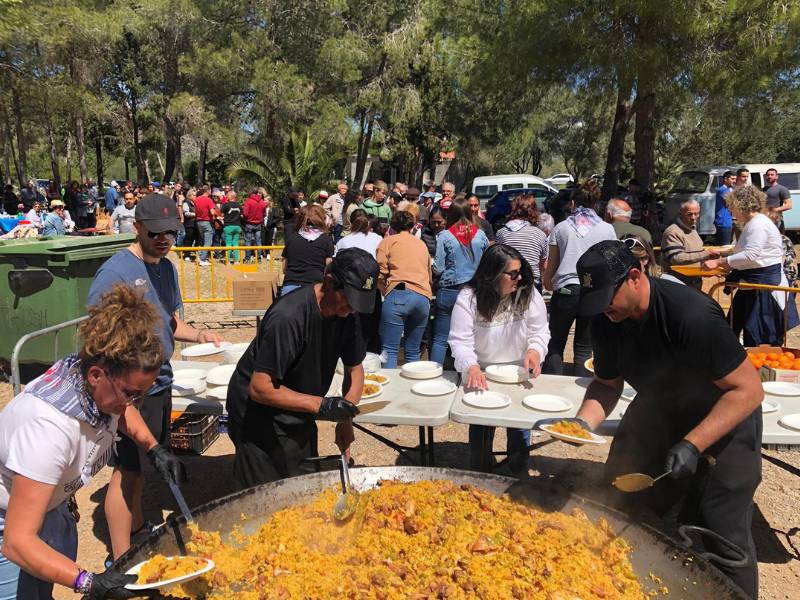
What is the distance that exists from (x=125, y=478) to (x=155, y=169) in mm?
56122

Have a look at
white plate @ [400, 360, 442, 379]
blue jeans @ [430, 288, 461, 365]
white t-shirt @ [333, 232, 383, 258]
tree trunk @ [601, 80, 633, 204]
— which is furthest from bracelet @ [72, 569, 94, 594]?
tree trunk @ [601, 80, 633, 204]

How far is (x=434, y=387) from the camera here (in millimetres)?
3941

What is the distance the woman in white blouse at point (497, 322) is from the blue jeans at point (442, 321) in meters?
2.01

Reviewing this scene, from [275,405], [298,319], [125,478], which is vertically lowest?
[125,478]

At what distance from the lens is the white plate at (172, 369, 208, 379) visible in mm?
4137

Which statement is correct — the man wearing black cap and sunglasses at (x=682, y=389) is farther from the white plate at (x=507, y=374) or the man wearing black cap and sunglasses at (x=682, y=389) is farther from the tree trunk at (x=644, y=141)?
the tree trunk at (x=644, y=141)

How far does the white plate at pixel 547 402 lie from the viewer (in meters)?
3.52

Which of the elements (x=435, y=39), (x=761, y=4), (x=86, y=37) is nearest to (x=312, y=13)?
(x=435, y=39)

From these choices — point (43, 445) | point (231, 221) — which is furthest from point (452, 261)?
point (231, 221)

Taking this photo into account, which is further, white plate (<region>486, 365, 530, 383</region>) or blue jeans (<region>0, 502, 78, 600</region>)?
white plate (<region>486, 365, 530, 383</region>)

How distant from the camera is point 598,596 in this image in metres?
2.16

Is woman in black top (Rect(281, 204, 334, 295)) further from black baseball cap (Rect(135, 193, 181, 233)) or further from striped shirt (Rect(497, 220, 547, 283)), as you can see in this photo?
black baseball cap (Rect(135, 193, 181, 233))

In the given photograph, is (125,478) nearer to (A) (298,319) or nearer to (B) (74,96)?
(A) (298,319)

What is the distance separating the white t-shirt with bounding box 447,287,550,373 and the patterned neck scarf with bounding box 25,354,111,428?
8.40 feet
